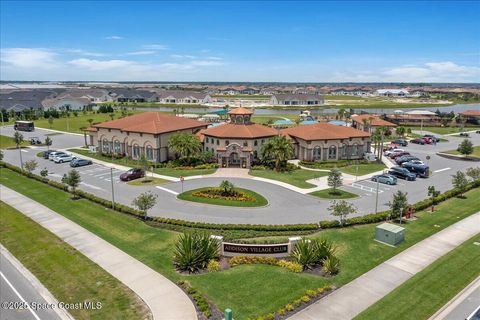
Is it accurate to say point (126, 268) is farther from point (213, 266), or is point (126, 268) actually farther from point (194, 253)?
point (213, 266)

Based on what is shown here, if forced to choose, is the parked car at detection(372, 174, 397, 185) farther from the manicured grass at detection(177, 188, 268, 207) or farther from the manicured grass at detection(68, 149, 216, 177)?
the manicured grass at detection(68, 149, 216, 177)

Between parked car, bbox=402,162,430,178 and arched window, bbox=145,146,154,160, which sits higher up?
arched window, bbox=145,146,154,160

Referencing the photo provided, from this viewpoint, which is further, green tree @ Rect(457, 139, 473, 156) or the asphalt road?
green tree @ Rect(457, 139, 473, 156)

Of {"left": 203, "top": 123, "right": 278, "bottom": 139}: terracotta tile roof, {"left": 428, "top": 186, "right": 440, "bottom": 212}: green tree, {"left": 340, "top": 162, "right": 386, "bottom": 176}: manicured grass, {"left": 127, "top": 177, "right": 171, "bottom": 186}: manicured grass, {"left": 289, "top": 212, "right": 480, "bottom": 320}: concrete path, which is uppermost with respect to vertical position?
{"left": 203, "top": 123, "right": 278, "bottom": 139}: terracotta tile roof

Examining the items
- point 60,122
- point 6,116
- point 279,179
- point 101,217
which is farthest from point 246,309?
point 6,116

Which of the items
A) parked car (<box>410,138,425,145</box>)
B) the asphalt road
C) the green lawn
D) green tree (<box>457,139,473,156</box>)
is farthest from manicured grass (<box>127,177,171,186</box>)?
parked car (<box>410,138,425,145</box>)

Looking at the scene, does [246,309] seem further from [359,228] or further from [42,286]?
[359,228]

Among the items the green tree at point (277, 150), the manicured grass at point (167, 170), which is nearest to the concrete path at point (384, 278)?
the green tree at point (277, 150)

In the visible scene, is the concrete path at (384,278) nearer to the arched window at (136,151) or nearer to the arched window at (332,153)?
the arched window at (332,153)
